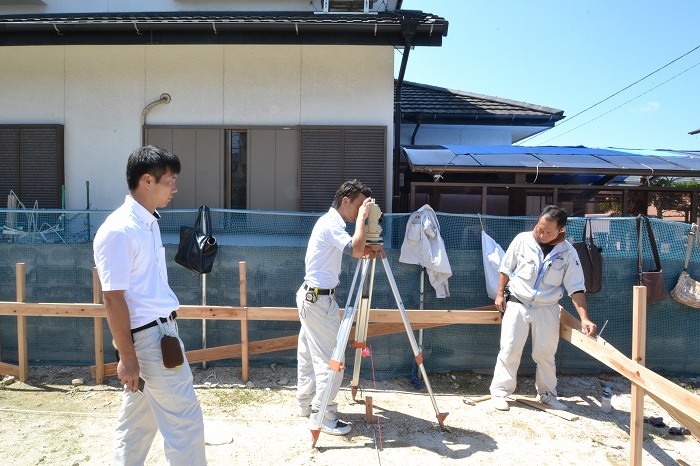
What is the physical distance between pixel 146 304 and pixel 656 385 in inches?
118

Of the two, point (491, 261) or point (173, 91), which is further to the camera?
point (173, 91)

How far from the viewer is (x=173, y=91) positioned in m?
6.70

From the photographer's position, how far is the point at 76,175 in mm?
6781

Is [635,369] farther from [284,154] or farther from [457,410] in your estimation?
[284,154]

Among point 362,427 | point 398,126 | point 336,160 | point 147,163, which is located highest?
point 398,126

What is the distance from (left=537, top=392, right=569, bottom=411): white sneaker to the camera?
447cm

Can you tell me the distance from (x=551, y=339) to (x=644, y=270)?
172 centimetres

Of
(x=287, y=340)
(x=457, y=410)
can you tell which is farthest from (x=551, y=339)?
(x=287, y=340)

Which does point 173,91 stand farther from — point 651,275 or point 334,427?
point 651,275

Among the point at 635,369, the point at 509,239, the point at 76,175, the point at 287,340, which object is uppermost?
the point at 76,175

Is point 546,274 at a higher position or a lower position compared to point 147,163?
lower

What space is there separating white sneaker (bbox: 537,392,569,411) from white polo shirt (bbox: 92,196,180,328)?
12.1ft

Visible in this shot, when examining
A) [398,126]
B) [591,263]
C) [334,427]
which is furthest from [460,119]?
[334,427]

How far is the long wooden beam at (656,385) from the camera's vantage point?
101 inches
